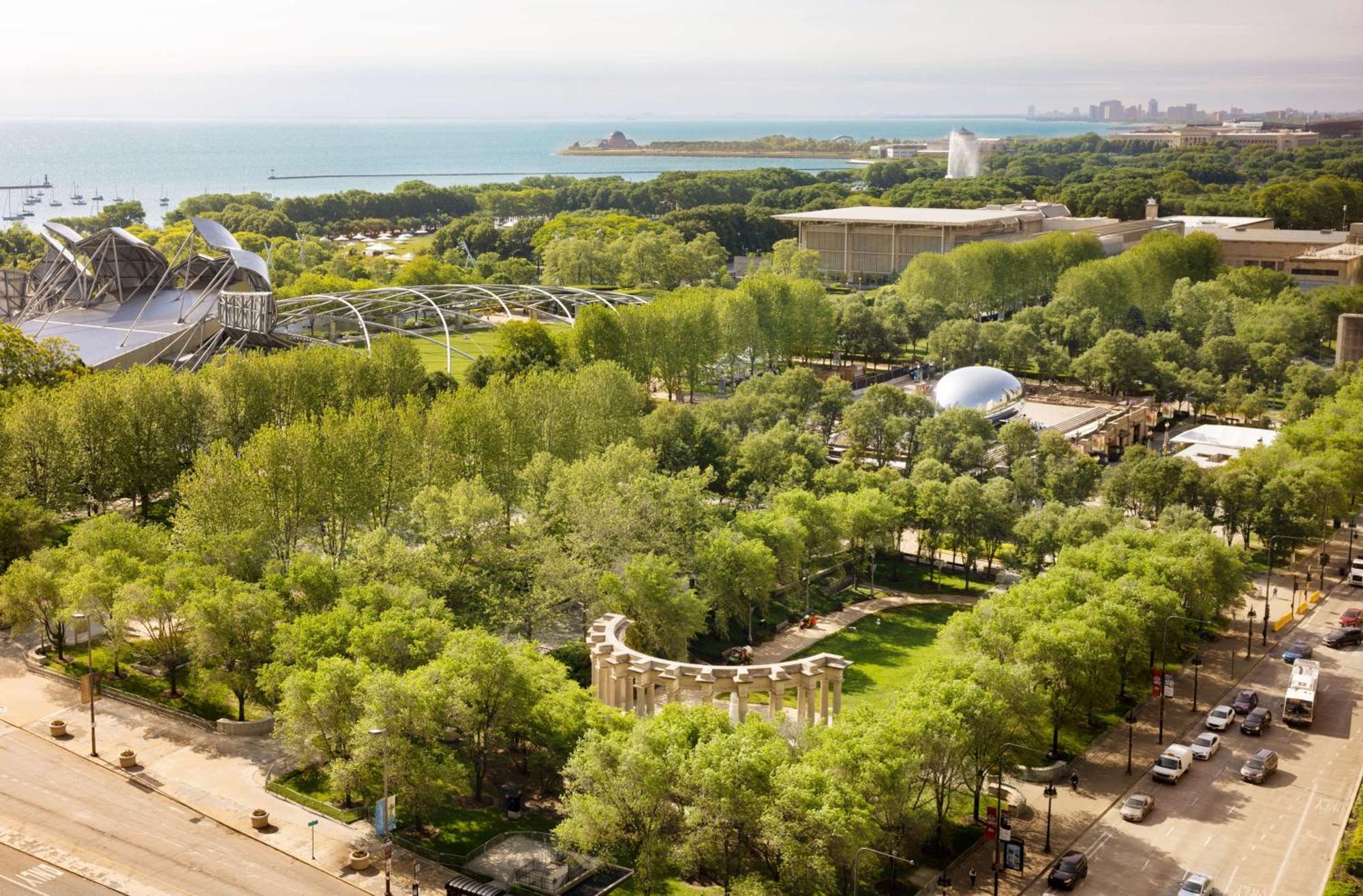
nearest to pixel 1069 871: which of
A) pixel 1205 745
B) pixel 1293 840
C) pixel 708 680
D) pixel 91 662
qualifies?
pixel 1293 840

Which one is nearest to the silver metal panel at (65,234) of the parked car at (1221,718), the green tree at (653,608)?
the green tree at (653,608)

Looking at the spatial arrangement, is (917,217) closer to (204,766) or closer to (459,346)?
(459,346)

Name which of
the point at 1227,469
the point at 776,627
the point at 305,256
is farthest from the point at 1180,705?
the point at 305,256

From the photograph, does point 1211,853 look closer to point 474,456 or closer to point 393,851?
point 393,851

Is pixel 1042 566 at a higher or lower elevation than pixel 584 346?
lower

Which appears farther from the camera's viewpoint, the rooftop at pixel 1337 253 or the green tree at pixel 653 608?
the rooftop at pixel 1337 253

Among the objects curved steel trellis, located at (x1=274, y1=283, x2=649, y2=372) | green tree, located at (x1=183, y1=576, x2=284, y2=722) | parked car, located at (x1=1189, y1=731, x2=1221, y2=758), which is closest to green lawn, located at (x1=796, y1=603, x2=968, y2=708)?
parked car, located at (x1=1189, y1=731, x2=1221, y2=758)

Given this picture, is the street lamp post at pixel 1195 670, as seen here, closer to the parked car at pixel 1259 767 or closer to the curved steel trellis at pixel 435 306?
the parked car at pixel 1259 767
